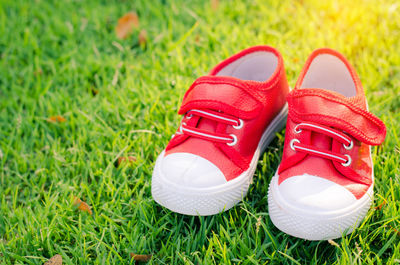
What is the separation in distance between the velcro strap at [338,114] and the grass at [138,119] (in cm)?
28

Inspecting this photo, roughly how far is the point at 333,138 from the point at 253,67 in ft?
2.34

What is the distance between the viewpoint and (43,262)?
5.86 ft

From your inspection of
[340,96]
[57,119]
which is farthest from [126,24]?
[340,96]

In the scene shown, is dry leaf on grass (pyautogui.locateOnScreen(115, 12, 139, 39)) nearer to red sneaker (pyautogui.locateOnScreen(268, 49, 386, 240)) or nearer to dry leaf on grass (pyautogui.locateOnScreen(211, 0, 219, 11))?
dry leaf on grass (pyautogui.locateOnScreen(211, 0, 219, 11))

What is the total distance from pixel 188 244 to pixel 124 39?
2.02 m

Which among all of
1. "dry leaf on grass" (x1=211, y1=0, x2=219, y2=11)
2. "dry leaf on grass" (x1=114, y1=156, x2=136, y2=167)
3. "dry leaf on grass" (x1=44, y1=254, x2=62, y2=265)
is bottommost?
"dry leaf on grass" (x1=44, y1=254, x2=62, y2=265)

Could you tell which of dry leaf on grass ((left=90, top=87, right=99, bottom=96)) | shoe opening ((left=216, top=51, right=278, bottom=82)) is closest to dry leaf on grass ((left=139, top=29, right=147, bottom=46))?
dry leaf on grass ((left=90, top=87, right=99, bottom=96))

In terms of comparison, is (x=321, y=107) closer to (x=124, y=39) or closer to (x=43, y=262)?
(x=43, y=262)

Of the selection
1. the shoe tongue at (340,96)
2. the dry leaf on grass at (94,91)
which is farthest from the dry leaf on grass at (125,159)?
the shoe tongue at (340,96)

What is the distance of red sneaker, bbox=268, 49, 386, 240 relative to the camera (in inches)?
63.5

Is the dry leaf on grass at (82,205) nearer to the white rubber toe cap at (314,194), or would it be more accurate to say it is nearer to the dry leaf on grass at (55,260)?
the dry leaf on grass at (55,260)

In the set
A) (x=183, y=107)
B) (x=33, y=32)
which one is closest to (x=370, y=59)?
(x=183, y=107)

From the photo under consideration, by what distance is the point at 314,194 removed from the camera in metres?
1.64

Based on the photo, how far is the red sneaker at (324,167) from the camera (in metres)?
1.61
